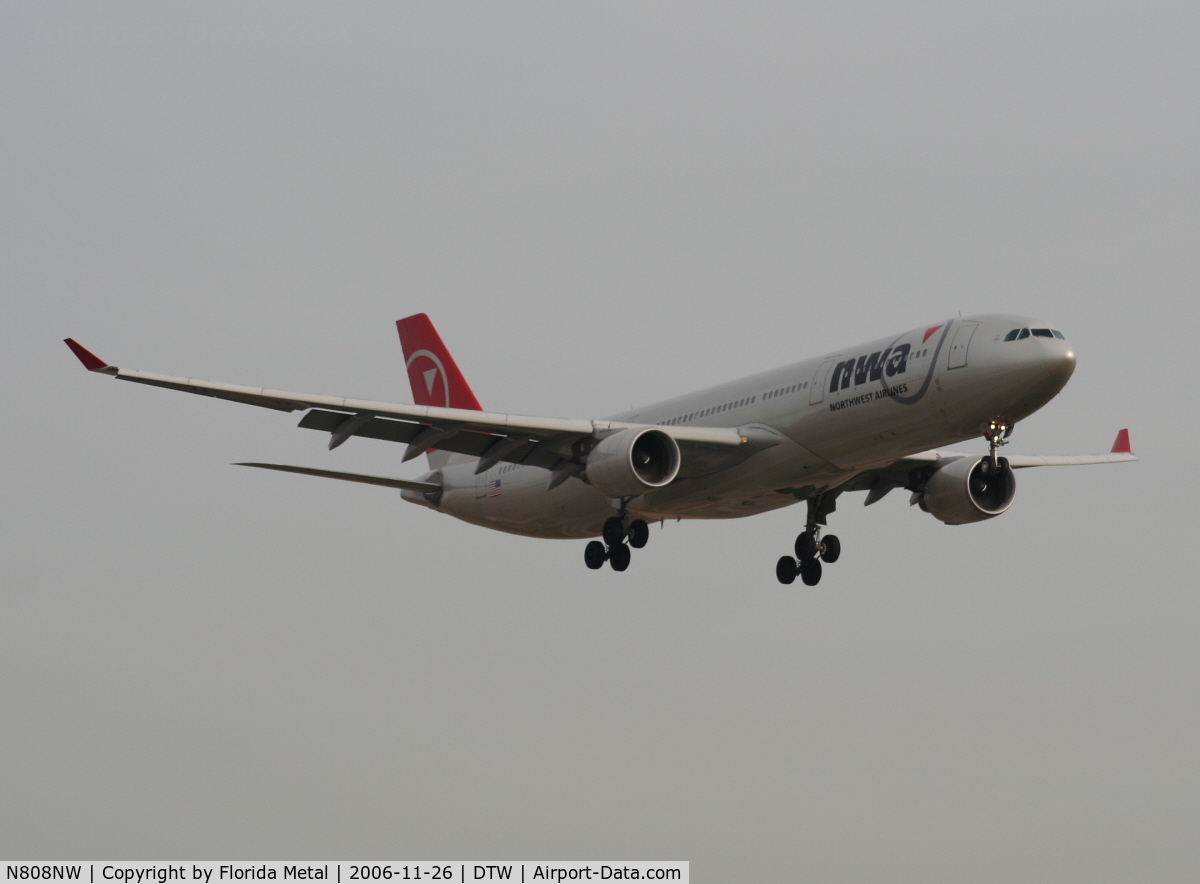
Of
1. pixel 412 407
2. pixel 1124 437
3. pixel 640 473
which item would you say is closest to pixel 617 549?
pixel 640 473

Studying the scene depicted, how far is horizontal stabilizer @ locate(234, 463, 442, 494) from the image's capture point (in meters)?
38.8

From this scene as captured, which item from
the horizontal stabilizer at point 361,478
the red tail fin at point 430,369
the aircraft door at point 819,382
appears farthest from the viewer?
the red tail fin at point 430,369

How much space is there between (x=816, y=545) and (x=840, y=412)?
7.81 meters

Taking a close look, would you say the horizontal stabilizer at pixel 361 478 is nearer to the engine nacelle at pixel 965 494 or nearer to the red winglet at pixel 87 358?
the red winglet at pixel 87 358

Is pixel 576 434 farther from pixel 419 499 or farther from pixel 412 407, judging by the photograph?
pixel 419 499

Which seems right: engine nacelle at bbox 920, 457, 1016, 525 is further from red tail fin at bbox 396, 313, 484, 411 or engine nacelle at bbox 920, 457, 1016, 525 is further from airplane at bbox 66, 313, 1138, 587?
red tail fin at bbox 396, 313, 484, 411

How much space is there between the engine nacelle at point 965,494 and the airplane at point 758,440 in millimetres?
36

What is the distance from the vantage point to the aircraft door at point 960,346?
34438mm

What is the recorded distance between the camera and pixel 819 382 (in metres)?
36.7

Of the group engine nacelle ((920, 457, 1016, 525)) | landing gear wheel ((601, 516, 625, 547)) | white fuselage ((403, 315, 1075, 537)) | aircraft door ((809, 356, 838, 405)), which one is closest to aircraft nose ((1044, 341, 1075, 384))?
white fuselage ((403, 315, 1075, 537))

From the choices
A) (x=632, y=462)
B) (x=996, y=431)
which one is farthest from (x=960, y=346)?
(x=632, y=462)

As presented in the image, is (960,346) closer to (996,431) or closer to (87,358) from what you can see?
(996,431)

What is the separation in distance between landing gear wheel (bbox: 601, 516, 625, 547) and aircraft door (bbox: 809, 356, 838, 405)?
6.32m

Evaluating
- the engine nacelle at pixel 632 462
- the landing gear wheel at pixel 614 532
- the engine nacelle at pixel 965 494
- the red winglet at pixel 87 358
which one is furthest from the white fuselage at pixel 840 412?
the red winglet at pixel 87 358
